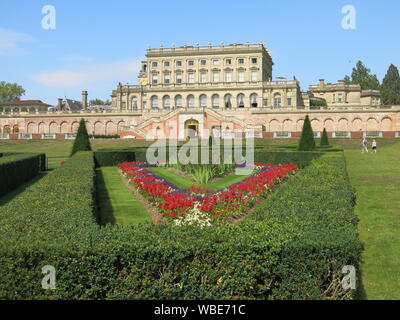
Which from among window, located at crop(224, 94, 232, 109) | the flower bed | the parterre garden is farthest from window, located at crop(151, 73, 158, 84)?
the parterre garden

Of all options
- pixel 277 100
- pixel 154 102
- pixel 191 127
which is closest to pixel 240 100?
pixel 277 100

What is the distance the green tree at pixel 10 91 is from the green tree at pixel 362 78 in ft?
268

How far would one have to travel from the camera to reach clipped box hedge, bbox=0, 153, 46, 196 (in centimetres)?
2192

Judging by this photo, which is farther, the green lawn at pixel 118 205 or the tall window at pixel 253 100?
the tall window at pixel 253 100

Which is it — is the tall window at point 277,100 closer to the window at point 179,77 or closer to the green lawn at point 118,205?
the window at point 179,77

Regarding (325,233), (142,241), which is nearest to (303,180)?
(325,233)

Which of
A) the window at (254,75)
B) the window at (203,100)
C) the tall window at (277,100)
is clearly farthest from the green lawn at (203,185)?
the window at (254,75)

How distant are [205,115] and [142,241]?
64.9 m

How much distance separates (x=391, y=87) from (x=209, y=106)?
44623mm

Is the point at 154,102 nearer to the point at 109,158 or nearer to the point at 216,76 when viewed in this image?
the point at 216,76

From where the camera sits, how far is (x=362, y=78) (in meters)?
112

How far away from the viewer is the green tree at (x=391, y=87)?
99250mm

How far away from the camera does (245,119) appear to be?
2968 inches
